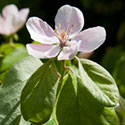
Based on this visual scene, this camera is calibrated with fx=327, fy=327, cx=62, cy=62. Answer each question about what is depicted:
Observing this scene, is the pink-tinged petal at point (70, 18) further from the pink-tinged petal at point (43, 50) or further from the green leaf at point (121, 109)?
the green leaf at point (121, 109)

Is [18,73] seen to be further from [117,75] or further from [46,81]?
[117,75]

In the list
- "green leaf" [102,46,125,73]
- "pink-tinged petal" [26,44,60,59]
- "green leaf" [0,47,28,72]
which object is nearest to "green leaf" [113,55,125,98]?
"green leaf" [102,46,125,73]


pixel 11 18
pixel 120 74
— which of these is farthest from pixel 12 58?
pixel 120 74

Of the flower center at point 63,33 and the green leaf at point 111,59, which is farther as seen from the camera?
the green leaf at point 111,59

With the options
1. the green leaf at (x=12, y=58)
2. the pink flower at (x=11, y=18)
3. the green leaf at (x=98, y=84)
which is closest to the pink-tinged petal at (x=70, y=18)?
the green leaf at (x=98, y=84)

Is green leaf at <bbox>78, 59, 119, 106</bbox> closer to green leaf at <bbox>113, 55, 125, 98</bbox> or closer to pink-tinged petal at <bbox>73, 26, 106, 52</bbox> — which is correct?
pink-tinged petal at <bbox>73, 26, 106, 52</bbox>

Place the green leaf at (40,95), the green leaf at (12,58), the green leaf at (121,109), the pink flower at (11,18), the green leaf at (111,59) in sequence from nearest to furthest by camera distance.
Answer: the green leaf at (40,95), the green leaf at (121,109), the green leaf at (12,58), the pink flower at (11,18), the green leaf at (111,59)
